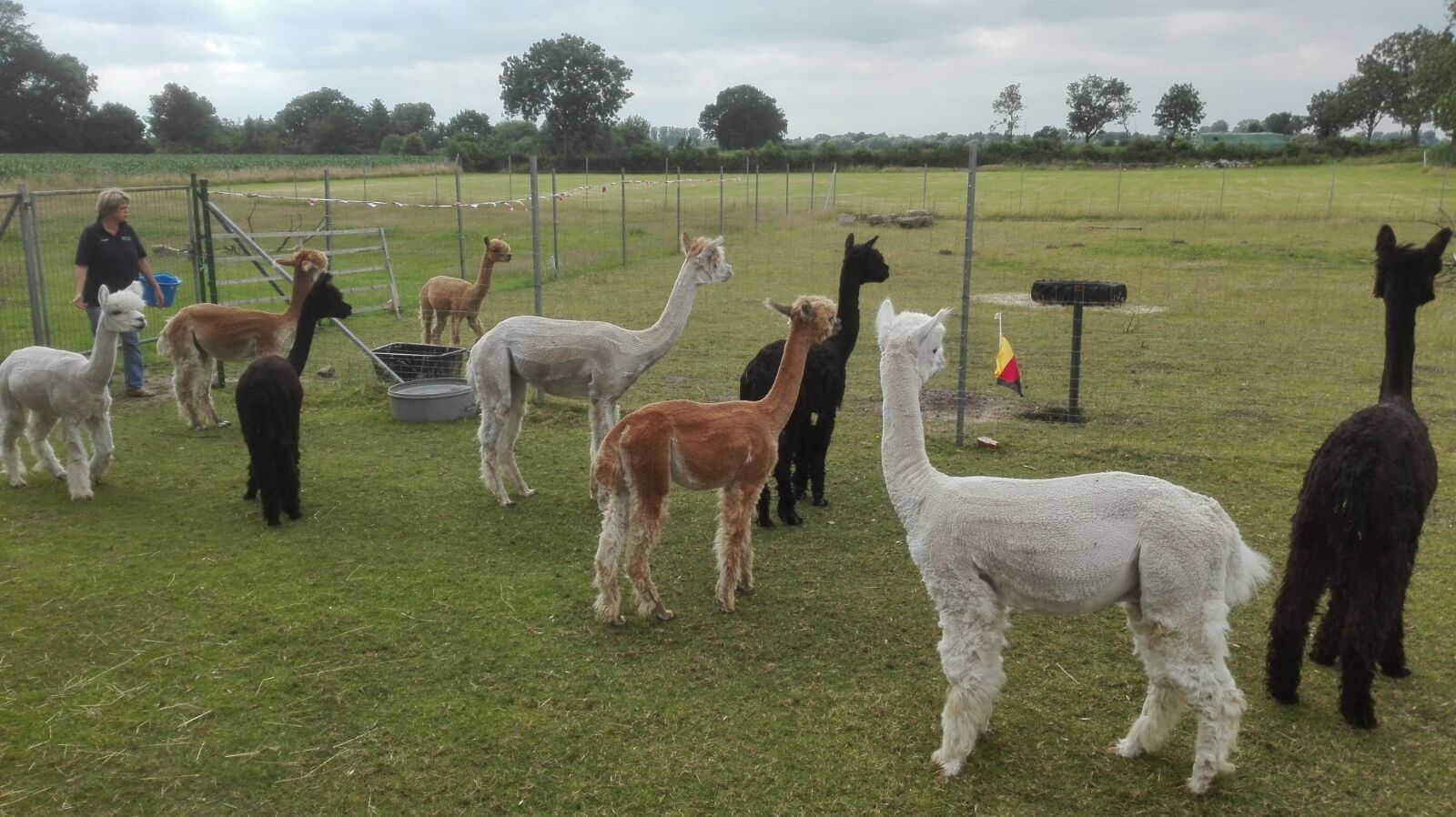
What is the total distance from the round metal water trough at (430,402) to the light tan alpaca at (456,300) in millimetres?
2417

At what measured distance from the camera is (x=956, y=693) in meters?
3.65

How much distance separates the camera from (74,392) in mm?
6809

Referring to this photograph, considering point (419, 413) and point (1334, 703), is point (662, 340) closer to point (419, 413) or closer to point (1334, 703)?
point (419, 413)

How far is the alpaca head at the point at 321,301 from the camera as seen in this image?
768 cm

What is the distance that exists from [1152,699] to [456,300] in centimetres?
1047

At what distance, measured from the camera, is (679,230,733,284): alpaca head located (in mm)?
7211

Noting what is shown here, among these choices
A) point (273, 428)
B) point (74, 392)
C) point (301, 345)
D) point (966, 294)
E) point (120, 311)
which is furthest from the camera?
point (966, 294)

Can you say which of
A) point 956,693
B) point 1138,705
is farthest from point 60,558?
point 1138,705

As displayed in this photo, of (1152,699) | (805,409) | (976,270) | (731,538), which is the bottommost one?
(1152,699)

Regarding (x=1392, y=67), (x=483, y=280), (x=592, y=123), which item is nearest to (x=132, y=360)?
(x=483, y=280)

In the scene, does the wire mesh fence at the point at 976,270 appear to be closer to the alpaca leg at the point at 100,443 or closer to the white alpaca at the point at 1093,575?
the alpaca leg at the point at 100,443

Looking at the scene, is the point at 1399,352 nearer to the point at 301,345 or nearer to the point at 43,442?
the point at 301,345

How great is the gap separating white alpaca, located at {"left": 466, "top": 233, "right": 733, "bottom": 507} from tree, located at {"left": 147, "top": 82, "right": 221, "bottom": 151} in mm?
87254

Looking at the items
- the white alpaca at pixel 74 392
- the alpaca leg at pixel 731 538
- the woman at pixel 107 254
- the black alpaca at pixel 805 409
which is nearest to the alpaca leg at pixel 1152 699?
the alpaca leg at pixel 731 538
